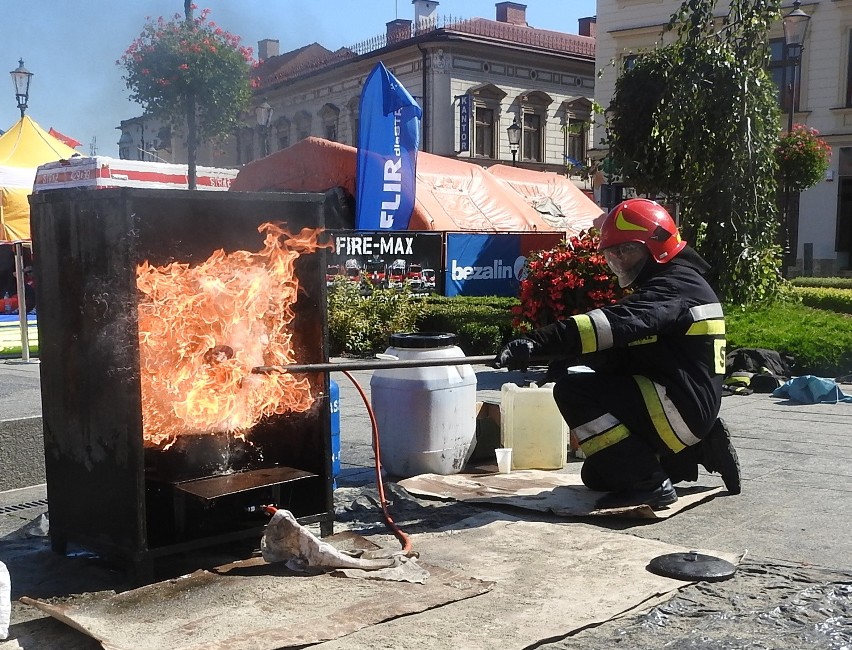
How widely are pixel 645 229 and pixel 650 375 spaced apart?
754 mm

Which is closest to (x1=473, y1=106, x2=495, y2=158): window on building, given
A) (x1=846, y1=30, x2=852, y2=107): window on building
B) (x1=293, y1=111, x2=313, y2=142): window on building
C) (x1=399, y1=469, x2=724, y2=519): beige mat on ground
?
(x1=293, y1=111, x2=313, y2=142): window on building

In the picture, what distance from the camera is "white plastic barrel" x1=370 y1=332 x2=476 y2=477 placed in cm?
571

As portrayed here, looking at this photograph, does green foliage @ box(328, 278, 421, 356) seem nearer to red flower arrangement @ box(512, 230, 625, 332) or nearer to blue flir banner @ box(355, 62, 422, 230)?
blue flir banner @ box(355, 62, 422, 230)

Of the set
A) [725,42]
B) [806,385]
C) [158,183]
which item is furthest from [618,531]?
[158,183]

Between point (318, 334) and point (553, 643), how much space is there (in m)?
1.89

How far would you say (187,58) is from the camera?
64.4ft

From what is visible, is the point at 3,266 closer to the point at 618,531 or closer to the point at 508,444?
the point at 508,444

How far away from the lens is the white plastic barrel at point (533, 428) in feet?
Result: 19.6

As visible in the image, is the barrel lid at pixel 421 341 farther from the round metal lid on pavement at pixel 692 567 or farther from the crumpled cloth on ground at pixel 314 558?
the round metal lid on pavement at pixel 692 567

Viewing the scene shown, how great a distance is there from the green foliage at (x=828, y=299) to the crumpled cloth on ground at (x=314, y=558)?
44.8 feet

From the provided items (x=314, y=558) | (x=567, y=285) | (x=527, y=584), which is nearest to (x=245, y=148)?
(x=567, y=285)

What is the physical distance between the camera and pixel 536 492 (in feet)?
17.6

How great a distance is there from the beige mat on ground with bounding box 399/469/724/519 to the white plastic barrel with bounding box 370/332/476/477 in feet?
0.49

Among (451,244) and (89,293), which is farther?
(451,244)
